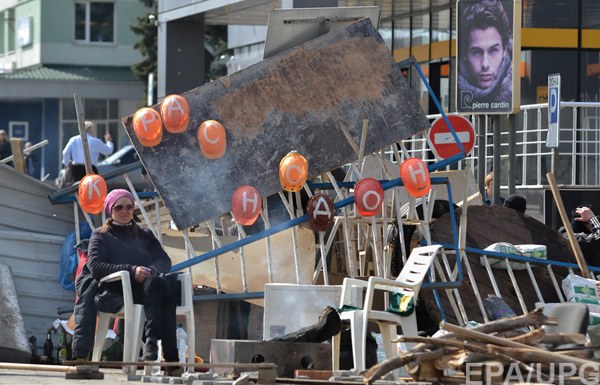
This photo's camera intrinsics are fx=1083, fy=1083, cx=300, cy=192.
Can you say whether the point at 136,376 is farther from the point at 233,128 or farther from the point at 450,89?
the point at 450,89

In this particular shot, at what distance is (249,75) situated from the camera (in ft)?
32.1

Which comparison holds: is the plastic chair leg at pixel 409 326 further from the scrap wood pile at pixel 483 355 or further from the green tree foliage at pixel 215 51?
the green tree foliage at pixel 215 51

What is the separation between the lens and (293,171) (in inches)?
356

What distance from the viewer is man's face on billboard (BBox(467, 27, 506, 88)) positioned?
1120 cm

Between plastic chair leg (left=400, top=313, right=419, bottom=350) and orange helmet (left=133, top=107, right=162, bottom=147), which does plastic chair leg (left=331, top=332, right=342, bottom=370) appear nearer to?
plastic chair leg (left=400, top=313, right=419, bottom=350)

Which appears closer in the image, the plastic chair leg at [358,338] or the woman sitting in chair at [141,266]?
the plastic chair leg at [358,338]

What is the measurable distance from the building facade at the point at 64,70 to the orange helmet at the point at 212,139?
33.1 meters

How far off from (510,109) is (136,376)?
5550mm

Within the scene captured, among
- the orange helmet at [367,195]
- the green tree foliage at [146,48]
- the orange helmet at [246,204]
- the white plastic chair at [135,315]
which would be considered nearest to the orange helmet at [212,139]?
the orange helmet at [246,204]

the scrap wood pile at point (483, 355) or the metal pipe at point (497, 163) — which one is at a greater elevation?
the metal pipe at point (497, 163)

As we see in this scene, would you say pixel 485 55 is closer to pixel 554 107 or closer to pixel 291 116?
pixel 554 107

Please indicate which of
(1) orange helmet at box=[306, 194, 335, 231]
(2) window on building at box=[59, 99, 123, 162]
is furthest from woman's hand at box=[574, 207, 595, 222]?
(2) window on building at box=[59, 99, 123, 162]

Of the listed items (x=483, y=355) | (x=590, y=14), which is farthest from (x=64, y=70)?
(x=483, y=355)

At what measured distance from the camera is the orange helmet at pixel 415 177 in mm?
9117
